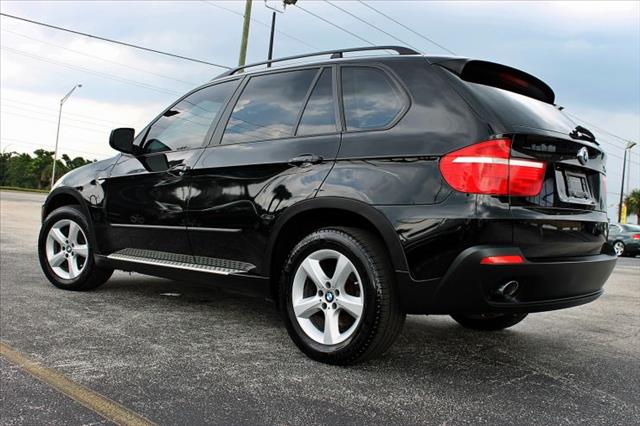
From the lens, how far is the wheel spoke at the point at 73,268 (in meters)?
5.06

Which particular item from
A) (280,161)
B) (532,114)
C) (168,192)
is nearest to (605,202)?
(532,114)

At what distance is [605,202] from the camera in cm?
348

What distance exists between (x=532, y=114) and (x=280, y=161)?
1494mm

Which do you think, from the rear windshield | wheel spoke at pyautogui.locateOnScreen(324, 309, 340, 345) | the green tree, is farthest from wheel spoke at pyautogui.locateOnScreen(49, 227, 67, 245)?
the green tree

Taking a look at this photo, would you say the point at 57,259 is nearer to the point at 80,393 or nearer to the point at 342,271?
→ the point at 80,393

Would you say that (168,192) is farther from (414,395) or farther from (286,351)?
(414,395)

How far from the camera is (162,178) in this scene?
433 cm

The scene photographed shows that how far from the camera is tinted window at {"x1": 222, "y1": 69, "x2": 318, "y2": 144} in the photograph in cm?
373

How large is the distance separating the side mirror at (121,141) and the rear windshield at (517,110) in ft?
9.55

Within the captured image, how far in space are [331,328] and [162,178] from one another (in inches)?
76.4

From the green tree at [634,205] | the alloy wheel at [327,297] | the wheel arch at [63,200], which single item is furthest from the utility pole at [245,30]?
the green tree at [634,205]

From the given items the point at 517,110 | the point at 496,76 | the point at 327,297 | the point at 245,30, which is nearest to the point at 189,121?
the point at 327,297

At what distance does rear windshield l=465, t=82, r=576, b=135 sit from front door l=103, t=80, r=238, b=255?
78.4 inches

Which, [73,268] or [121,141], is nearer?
[121,141]
